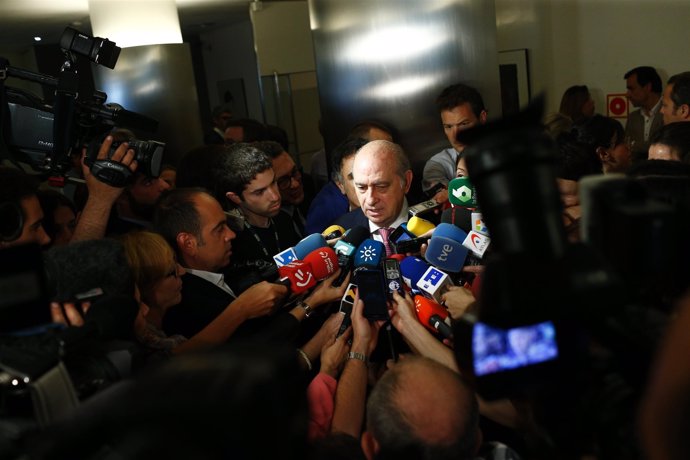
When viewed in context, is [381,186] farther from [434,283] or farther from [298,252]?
[434,283]

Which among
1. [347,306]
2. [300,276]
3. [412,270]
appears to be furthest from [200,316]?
[412,270]

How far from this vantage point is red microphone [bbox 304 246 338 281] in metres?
2.08

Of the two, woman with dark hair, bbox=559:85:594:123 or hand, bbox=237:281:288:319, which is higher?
woman with dark hair, bbox=559:85:594:123

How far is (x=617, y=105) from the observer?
5.03 metres

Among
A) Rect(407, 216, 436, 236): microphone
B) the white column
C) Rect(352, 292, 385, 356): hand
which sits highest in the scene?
the white column

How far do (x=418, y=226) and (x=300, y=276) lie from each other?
442 mm

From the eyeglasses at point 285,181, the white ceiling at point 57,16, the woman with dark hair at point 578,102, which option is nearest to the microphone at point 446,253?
the eyeglasses at point 285,181

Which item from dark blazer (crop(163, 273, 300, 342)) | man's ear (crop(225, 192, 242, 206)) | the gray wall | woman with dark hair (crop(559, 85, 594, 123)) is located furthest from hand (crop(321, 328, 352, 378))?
woman with dark hair (crop(559, 85, 594, 123))

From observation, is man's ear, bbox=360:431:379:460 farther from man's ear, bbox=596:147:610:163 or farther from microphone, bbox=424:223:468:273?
man's ear, bbox=596:147:610:163

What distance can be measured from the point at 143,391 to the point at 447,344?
133 centimetres

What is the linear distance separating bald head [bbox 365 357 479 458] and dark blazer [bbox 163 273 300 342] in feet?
2.44

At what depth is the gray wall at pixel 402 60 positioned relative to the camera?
331 cm

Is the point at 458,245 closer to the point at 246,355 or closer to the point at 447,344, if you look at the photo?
the point at 447,344

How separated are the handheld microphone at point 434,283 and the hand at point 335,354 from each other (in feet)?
0.83
